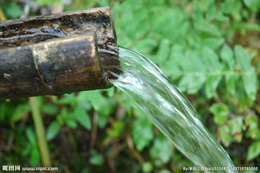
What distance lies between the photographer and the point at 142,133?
275cm

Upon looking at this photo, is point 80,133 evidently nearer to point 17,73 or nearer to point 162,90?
point 162,90

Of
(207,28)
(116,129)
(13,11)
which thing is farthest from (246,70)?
(13,11)

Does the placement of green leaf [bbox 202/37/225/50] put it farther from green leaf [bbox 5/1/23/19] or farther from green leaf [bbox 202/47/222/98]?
green leaf [bbox 5/1/23/19]

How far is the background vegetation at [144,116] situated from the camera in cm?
261

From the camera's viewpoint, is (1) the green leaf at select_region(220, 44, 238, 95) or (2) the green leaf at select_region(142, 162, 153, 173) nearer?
(1) the green leaf at select_region(220, 44, 238, 95)

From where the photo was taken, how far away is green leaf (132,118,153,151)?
8.87 feet

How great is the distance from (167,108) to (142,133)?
95 centimetres

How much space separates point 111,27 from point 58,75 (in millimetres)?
367

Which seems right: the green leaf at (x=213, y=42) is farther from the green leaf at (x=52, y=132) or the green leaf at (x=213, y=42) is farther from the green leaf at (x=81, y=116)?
the green leaf at (x=52, y=132)

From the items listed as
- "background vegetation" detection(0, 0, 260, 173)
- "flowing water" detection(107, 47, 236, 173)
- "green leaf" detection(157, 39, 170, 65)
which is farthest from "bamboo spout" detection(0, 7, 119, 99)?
"green leaf" detection(157, 39, 170, 65)

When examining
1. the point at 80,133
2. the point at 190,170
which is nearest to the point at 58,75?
the point at 190,170

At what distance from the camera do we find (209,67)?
261 cm

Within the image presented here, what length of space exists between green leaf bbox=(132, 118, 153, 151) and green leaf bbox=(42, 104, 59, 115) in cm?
86

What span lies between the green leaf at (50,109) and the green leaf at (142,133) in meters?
0.86
